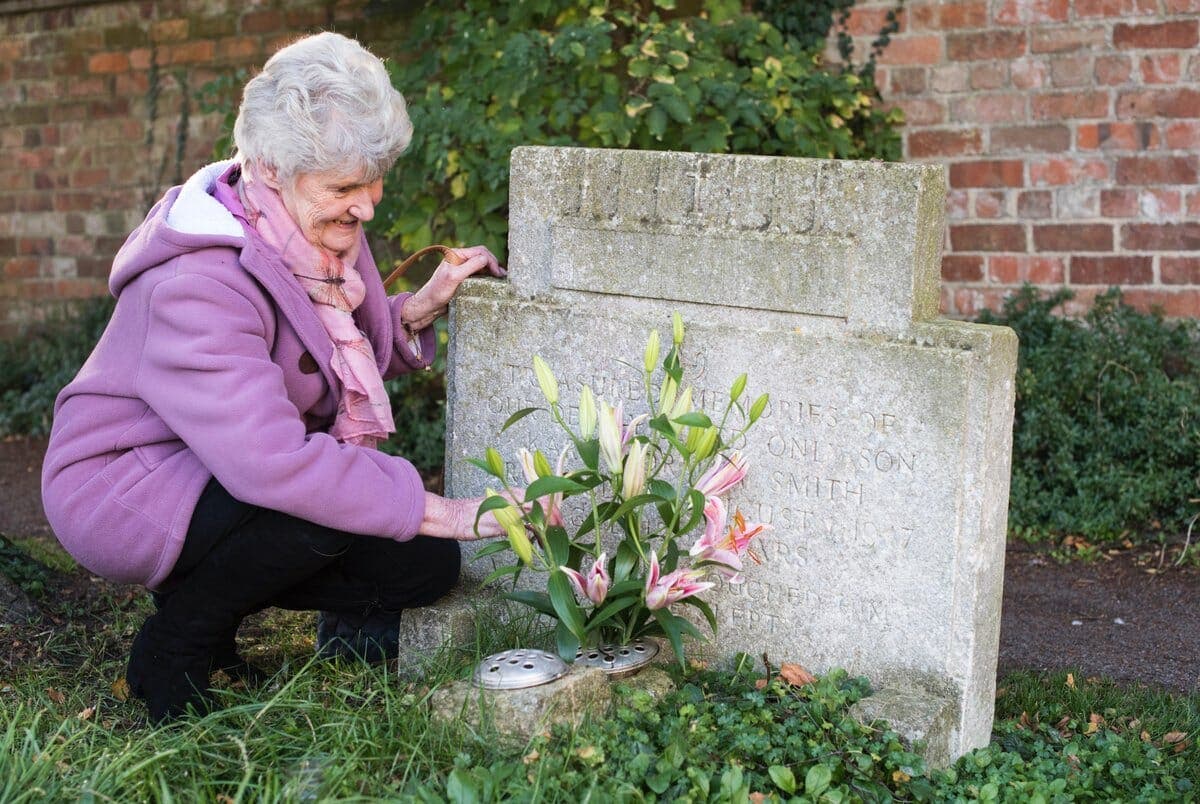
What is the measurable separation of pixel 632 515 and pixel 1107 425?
2978 millimetres

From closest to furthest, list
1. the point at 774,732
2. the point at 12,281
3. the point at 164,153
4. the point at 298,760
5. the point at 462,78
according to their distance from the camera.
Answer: the point at 298,760 < the point at 774,732 < the point at 462,78 < the point at 164,153 < the point at 12,281

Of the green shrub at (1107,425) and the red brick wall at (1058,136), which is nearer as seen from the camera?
the green shrub at (1107,425)

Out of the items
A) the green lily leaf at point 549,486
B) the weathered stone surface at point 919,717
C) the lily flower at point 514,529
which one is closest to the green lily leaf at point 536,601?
the lily flower at point 514,529

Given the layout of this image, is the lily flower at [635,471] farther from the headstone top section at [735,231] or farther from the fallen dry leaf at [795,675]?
the fallen dry leaf at [795,675]

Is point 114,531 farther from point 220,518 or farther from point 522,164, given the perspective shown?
point 522,164

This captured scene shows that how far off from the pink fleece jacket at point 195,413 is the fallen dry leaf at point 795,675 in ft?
2.91

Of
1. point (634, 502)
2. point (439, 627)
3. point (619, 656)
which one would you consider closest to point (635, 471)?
point (634, 502)

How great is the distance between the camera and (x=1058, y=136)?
17.3 feet

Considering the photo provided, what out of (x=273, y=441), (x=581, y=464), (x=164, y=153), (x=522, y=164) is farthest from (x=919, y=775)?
(x=164, y=153)

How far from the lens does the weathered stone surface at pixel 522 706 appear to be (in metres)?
2.45

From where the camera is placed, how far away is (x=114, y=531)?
266 centimetres

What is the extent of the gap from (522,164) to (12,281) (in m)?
6.16

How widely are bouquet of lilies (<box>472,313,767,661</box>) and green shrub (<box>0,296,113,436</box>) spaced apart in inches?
203

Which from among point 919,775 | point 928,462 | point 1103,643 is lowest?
point 1103,643
